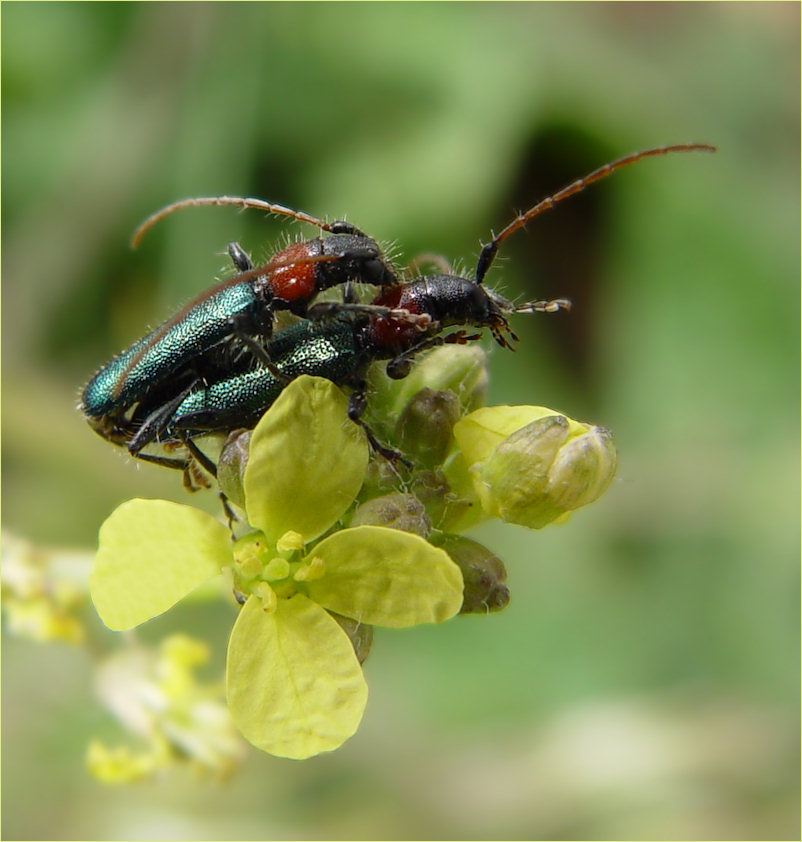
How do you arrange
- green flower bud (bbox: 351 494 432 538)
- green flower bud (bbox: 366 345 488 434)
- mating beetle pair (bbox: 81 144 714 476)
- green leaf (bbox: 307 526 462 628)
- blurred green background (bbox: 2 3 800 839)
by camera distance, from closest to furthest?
green leaf (bbox: 307 526 462 628)
green flower bud (bbox: 351 494 432 538)
mating beetle pair (bbox: 81 144 714 476)
green flower bud (bbox: 366 345 488 434)
blurred green background (bbox: 2 3 800 839)

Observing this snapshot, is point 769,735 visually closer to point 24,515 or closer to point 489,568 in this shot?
point 489,568

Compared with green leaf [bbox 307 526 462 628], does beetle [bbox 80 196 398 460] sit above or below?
above

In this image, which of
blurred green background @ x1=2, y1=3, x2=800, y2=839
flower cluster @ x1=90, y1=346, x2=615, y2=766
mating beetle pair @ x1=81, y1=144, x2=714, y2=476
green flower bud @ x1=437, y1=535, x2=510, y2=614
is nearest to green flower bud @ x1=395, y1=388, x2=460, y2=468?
flower cluster @ x1=90, y1=346, x2=615, y2=766

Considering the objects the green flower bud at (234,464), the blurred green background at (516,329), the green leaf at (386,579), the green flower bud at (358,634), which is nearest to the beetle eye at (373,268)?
the green flower bud at (234,464)

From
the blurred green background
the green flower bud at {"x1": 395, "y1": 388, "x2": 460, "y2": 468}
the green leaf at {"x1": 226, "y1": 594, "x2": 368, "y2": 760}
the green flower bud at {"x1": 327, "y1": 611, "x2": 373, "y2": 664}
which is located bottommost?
the green leaf at {"x1": 226, "y1": 594, "x2": 368, "y2": 760}

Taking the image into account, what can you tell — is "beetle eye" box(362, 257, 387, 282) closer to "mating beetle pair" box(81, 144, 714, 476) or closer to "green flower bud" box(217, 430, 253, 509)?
"mating beetle pair" box(81, 144, 714, 476)

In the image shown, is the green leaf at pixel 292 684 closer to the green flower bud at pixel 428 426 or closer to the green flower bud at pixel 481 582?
the green flower bud at pixel 481 582
